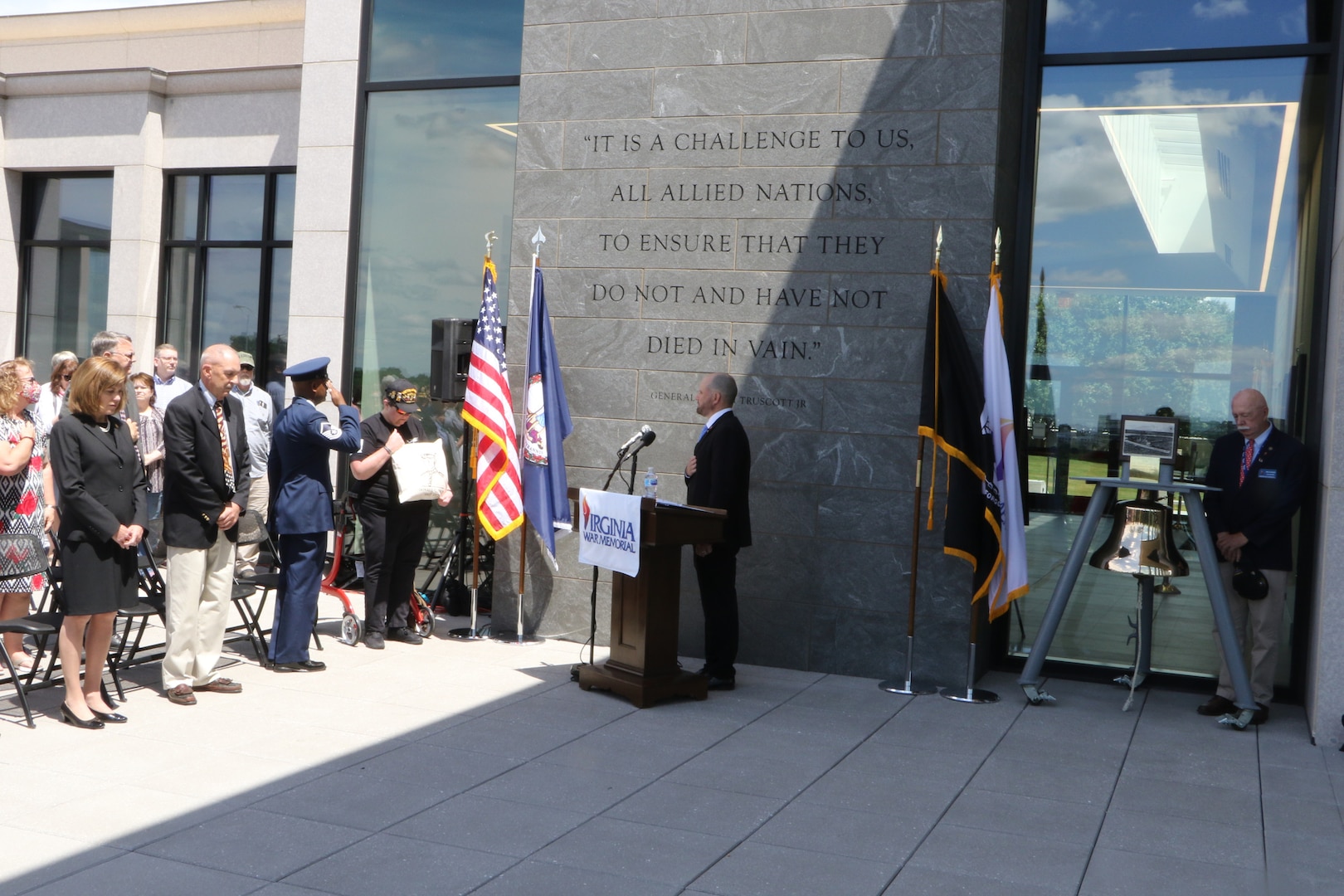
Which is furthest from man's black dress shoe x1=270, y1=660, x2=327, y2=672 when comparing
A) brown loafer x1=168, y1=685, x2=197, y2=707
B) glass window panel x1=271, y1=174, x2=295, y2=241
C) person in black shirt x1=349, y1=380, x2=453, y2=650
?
glass window panel x1=271, y1=174, x2=295, y2=241

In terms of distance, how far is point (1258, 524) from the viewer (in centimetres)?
669

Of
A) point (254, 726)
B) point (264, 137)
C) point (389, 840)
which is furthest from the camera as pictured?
point (264, 137)

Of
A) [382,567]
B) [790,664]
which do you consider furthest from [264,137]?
[790,664]

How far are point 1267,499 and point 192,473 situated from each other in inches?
232

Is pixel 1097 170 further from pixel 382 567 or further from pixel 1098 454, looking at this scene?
pixel 382 567

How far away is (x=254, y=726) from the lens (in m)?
5.82

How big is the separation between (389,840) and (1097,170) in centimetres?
602

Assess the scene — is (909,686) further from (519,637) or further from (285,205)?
(285,205)

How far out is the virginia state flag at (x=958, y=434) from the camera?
686 cm

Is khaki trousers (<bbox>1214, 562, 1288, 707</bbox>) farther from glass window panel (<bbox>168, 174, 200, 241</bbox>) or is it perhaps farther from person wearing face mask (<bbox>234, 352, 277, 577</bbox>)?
glass window panel (<bbox>168, 174, 200, 241</bbox>)

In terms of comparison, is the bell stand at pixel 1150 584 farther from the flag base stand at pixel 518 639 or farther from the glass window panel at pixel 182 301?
the glass window panel at pixel 182 301

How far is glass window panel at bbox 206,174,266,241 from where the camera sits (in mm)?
11398

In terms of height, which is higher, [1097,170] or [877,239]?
[1097,170]

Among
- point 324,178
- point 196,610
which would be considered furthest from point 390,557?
point 324,178
